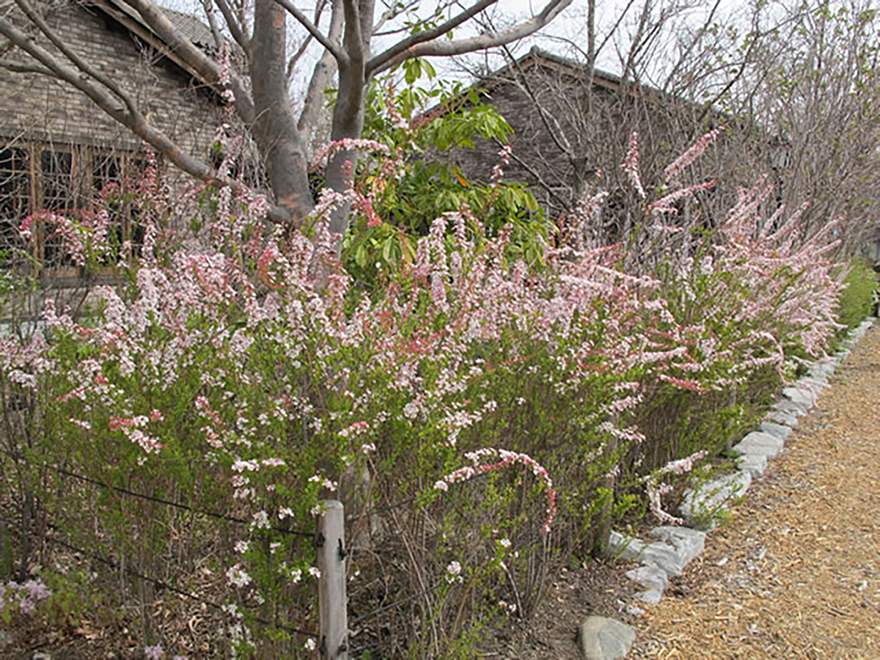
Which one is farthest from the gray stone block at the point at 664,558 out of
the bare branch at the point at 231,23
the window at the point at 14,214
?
the window at the point at 14,214

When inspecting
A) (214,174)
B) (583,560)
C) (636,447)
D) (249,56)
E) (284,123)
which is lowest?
(583,560)

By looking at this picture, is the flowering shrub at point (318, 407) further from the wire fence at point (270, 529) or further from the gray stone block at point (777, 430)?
the gray stone block at point (777, 430)

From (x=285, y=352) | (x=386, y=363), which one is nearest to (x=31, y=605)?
(x=285, y=352)

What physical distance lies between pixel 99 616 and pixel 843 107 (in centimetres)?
990

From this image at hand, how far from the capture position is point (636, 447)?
4.45 m

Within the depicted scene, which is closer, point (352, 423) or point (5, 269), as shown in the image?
point (352, 423)

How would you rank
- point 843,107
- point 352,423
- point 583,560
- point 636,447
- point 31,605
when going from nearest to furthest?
point 352,423, point 31,605, point 583,560, point 636,447, point 843,107

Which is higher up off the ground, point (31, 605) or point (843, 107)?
point (843, 107)

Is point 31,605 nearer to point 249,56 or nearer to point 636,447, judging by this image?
point 249,56

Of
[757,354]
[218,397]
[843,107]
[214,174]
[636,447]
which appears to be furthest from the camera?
[843,107]

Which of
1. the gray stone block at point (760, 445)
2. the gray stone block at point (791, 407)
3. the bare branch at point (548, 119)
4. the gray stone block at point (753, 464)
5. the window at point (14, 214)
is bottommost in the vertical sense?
the gray stone block at point (753, 464)

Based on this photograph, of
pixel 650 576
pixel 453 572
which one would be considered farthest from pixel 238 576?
pixel 650 576

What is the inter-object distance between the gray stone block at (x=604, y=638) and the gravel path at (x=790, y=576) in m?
0.07

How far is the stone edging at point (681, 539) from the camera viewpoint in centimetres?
311
